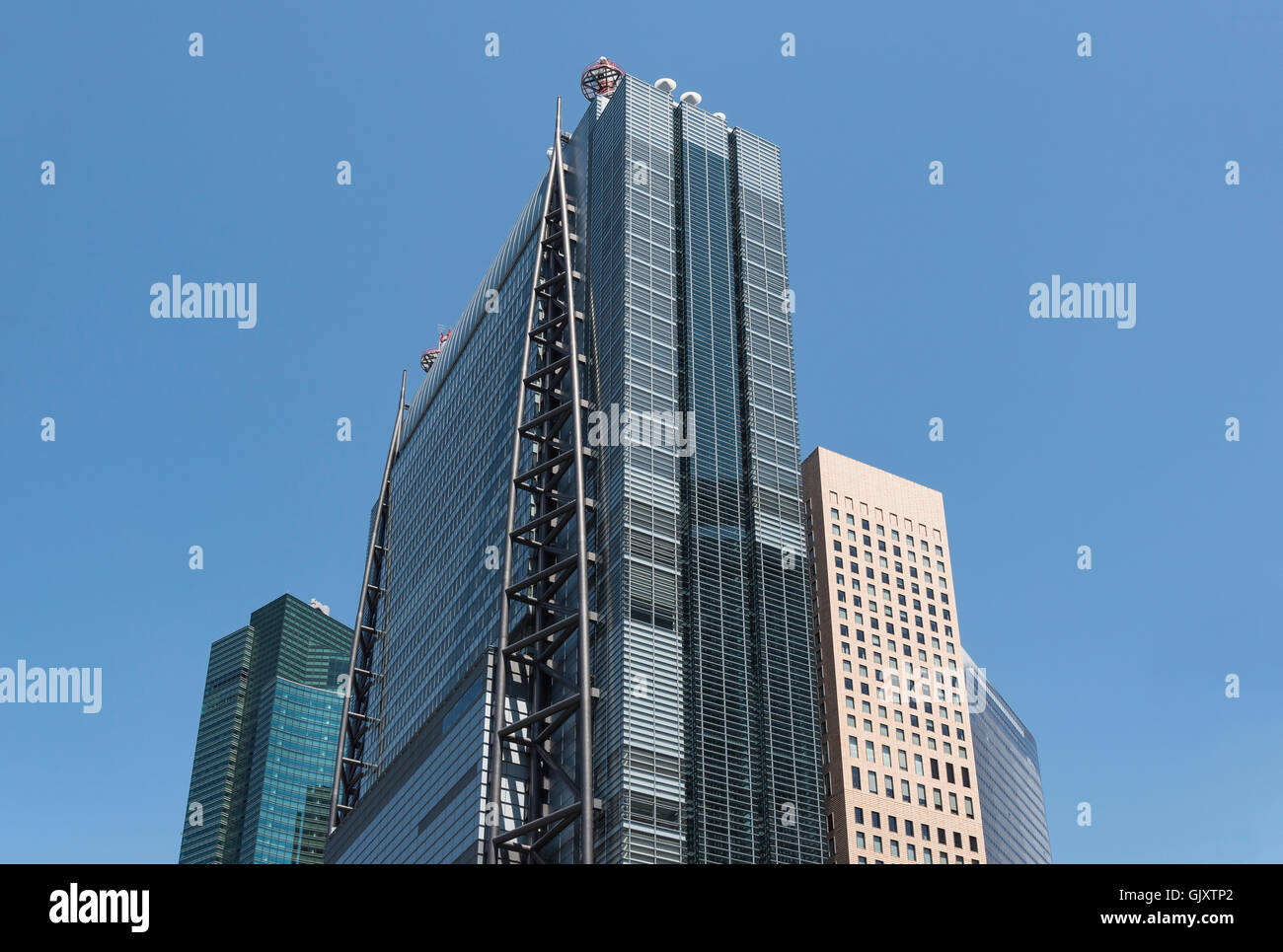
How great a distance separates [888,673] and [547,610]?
2020 inches

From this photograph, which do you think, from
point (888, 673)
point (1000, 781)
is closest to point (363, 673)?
point (888, 673)

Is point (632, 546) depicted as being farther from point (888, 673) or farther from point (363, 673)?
point (363, 673)

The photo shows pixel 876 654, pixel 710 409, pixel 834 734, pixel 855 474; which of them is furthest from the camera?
pixel 855 474

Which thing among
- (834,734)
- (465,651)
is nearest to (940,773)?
A: (834,734)

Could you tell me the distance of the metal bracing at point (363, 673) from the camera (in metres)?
143

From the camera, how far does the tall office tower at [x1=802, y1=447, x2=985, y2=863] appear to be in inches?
4993

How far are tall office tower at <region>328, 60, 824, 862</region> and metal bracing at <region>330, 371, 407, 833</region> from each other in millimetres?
10590

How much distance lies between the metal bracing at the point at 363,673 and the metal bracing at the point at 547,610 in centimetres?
4626

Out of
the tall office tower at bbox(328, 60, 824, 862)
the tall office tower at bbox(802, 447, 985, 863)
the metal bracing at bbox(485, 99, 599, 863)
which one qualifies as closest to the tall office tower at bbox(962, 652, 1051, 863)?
the tall office tower at bbox(802, 447, 985, 863)

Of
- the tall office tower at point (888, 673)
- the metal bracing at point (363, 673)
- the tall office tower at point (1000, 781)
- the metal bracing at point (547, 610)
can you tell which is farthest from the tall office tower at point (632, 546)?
the tall office tower at point (1000, 781)

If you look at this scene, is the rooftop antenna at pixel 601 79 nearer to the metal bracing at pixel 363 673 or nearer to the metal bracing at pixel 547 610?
the metal bracing at pixel 547 610
